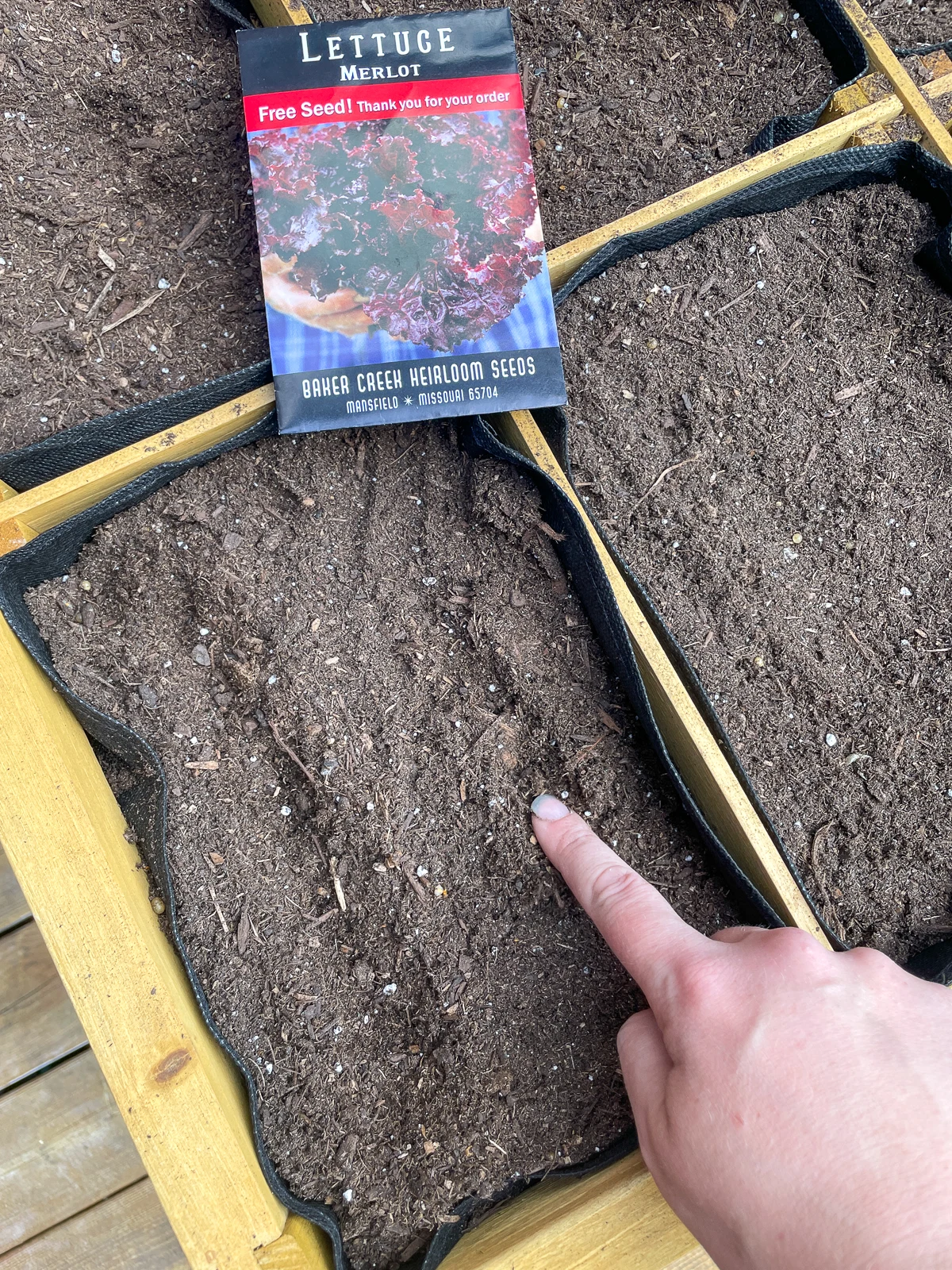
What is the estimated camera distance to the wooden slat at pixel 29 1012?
1257 millimetres

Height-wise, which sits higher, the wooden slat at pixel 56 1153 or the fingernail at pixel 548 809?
the fingernail at pixel 548 809

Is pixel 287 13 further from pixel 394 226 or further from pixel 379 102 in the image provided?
pixel 394 226

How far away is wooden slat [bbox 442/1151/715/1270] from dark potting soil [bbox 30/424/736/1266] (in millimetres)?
47

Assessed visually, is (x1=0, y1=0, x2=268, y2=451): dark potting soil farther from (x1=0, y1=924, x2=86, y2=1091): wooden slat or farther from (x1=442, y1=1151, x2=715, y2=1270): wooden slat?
(x1=442, y1=1151, x2=715, y2=1270): wooden slat

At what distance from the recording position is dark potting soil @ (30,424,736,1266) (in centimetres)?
92

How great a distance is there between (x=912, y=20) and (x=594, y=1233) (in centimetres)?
182

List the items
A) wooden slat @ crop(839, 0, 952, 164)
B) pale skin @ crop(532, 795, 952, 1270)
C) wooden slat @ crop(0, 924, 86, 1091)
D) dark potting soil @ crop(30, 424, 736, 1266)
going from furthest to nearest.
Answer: wooden slat @ crop(0, 924, 86, 1091) < wooden slat @ crop(839, 0, 952, 164) < dark potting soil @ crop(30, 424, 736, 1266) < pale skin @ crop(532, 795, 952, 1270)

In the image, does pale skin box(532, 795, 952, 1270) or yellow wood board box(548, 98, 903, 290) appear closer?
pale skin box(532, 795, 952, 1270)

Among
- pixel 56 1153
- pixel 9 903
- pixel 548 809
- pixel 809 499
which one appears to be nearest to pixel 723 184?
pixel 809 499

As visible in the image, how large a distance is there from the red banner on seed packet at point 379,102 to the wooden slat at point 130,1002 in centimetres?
72

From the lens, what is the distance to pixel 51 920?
2.77ft

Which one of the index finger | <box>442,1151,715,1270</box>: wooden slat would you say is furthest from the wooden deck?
the index finger

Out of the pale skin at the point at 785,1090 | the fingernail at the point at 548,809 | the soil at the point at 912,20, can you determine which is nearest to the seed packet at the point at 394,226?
the fingernail at the point at 548,809

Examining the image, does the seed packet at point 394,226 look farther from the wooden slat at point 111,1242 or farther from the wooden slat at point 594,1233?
the wooden slat at point 111,1242
